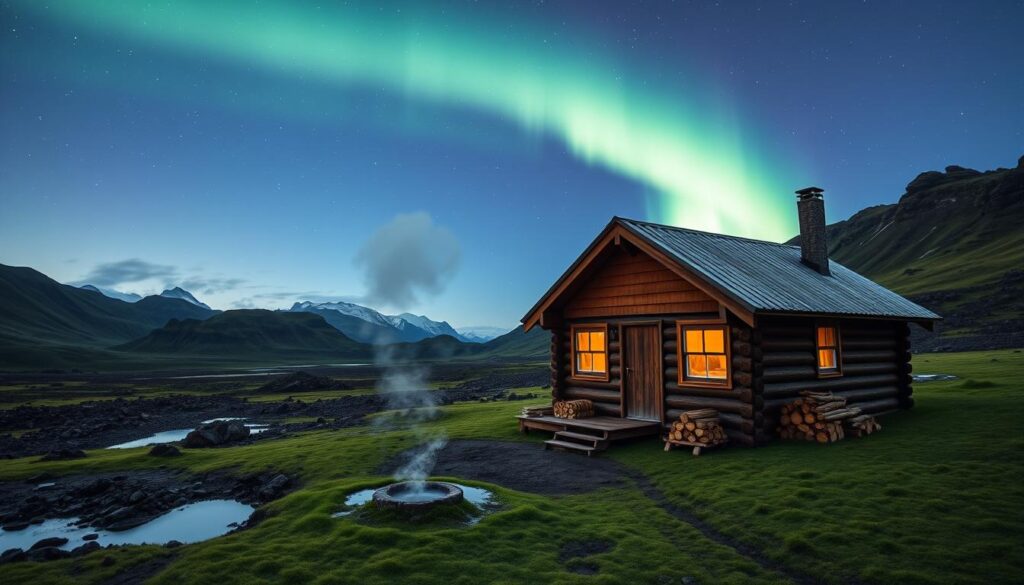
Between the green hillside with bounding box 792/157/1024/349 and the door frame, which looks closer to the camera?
the door frame

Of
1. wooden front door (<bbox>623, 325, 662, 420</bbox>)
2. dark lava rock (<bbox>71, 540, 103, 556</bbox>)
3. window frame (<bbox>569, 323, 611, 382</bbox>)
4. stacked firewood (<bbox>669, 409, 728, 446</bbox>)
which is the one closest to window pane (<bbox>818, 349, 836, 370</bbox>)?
stacked firewood (<bbox>669, 409, 728, 446</bbox>)

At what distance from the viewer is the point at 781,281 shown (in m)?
19.5

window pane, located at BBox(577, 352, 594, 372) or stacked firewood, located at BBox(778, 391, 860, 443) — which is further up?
window pane, located at BBox(577, 352, 594, 372)

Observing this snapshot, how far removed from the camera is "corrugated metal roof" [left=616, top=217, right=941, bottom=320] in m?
17.0

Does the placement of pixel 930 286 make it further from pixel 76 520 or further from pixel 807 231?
pixel 76 520

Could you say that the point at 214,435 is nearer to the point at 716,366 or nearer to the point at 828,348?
the point at 716,366

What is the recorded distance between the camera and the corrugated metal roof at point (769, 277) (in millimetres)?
17047

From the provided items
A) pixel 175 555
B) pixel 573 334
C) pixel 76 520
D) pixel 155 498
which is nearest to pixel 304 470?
pixel 155 498

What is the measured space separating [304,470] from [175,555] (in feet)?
25.2

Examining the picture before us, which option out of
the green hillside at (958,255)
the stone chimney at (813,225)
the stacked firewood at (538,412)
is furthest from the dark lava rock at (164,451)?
the green hillside at (958,255)

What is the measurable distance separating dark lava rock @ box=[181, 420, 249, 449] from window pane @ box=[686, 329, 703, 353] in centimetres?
2322

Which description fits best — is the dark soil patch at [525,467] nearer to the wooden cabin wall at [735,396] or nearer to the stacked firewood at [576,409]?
the stacked firewood at [576,409]

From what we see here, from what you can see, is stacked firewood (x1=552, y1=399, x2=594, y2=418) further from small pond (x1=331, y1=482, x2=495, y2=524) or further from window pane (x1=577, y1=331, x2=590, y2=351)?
small pond (x1=331, y1=482, x2=495, y2=524)

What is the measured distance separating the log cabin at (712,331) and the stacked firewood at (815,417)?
447 millimetres
